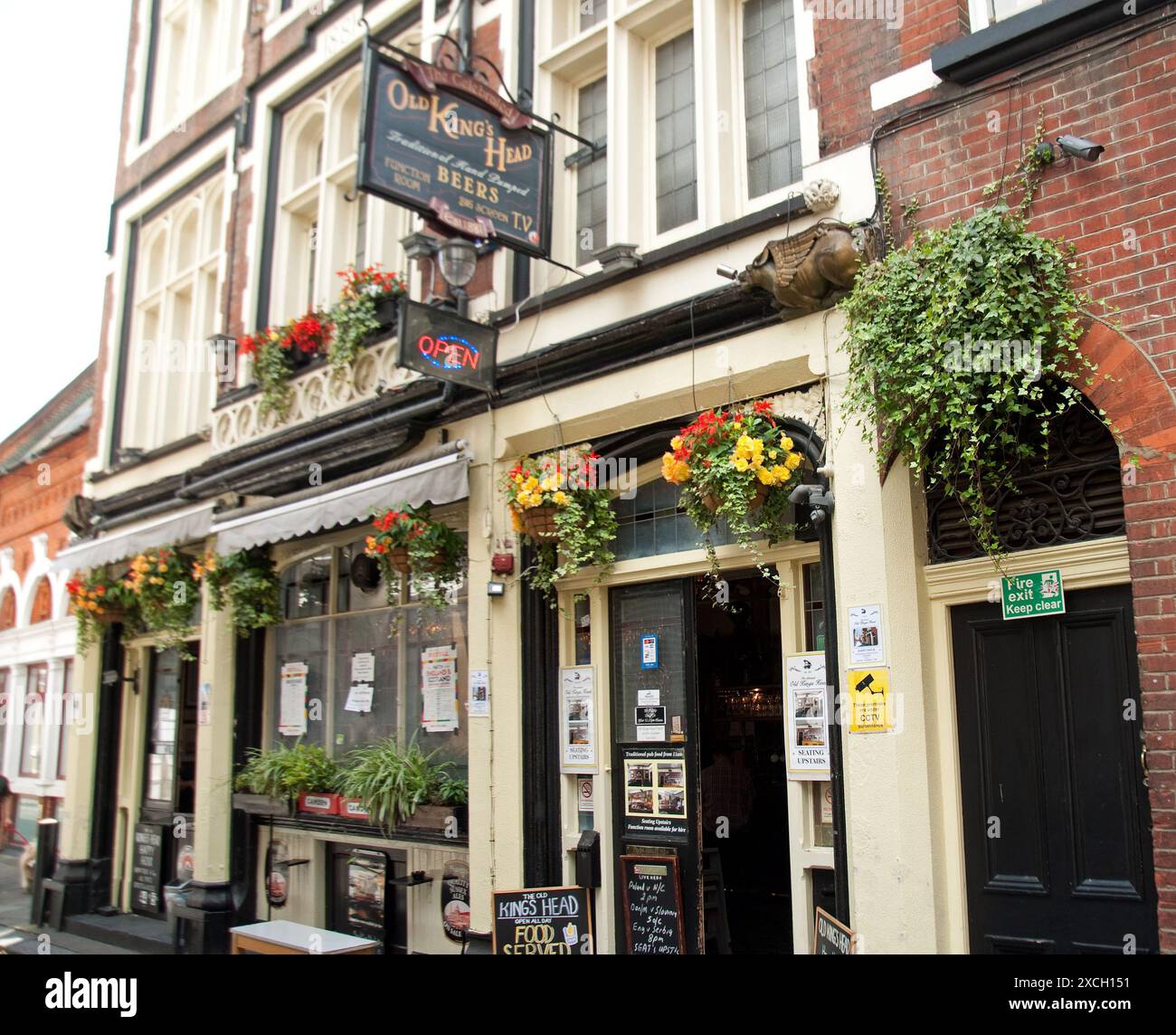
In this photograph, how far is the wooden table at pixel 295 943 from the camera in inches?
266

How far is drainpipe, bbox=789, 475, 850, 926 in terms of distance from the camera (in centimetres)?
645

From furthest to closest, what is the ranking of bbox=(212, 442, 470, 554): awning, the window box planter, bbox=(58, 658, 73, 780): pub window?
bbox=(58, 658, 73, 780): pub window < the window box planter < bbox=(212, 442, 470, 554): awning

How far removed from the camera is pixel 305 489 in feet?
34.2

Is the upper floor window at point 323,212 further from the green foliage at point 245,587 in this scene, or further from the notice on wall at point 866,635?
the notice on wall at point 866,635

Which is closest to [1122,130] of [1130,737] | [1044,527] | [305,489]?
[1044,527]

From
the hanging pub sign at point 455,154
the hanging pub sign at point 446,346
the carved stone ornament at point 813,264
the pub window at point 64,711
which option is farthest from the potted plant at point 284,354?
the pub window at point 64,711

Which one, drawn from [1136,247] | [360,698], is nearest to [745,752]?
[360,698]

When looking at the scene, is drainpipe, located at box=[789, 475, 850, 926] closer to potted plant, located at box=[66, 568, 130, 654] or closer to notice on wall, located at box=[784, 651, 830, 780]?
notice on wall, located at box=[784, 651, 830, 780]

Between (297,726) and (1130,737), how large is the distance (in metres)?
8.17

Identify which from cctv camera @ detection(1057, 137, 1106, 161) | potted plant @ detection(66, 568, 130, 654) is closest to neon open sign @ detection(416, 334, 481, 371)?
cctv camera @ detection(1057, 137, 1106, 161)

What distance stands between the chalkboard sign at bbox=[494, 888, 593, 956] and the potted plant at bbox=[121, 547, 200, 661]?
5900 millimetres

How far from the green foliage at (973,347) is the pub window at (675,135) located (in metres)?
2.66

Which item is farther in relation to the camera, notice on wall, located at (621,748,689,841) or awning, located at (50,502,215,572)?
awning, located at (50,502,215,572)

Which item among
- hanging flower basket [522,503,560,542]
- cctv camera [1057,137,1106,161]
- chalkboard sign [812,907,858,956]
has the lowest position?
chalkboard sign [812,907,858,956]
